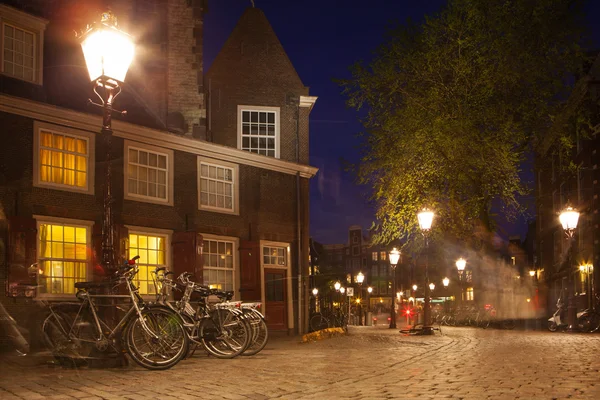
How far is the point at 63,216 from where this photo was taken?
1686 cm

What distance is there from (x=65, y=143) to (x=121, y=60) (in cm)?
760

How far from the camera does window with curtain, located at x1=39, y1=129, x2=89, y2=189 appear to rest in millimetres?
16766

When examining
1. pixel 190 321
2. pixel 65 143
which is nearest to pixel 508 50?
pixel 65 143

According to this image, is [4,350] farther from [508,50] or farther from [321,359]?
[508,50]

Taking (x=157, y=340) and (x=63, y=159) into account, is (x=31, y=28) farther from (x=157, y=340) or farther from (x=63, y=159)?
(x=157, y=340)

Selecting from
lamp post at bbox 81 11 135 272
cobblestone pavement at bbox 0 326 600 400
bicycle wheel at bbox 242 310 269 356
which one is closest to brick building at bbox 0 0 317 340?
cobblestone pavement at bbox 0 326 600 400

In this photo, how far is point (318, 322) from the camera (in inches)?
1000

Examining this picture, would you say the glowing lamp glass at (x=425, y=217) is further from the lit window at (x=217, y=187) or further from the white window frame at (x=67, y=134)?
the white window frame at (x=67, y=134)

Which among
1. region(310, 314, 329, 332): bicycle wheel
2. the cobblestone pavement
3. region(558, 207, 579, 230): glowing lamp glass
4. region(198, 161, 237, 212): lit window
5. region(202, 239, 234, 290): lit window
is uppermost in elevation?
region(198, 161, 237, 212): lit window

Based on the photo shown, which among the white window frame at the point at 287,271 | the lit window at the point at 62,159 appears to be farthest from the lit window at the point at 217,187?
the lit window at the point at 62,159

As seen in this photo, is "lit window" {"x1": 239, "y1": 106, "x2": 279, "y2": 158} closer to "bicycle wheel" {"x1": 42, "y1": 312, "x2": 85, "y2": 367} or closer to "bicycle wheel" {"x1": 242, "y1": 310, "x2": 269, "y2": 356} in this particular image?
"bicycle wheel" {"x1": 242, "y1": 310, "x2": 269, "y2": 356}

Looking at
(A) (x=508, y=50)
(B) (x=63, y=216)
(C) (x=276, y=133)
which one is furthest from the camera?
(A) (x=508, y=50)

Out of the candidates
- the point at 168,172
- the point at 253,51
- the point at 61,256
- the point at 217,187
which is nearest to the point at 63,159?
the point at 61,256

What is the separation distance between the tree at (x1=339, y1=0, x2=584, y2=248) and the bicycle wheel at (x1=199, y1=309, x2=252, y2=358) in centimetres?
1589
